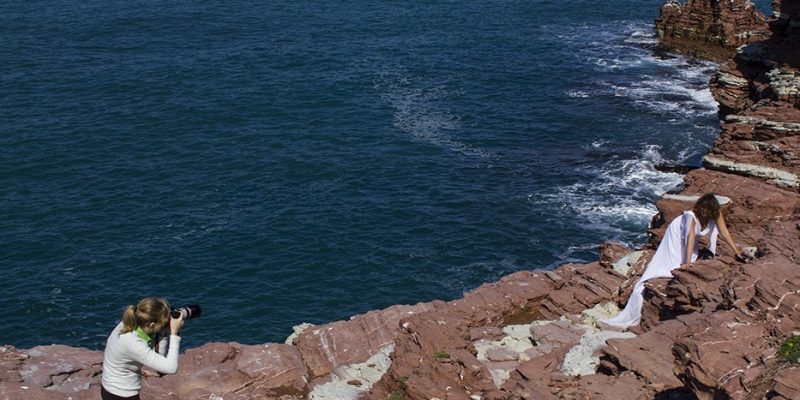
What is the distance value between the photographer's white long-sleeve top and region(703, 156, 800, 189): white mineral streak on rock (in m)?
34.9

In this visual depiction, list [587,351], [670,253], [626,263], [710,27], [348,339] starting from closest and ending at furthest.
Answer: [587,351]
[670,253]
[348,339]
[626,263]
[710,27]

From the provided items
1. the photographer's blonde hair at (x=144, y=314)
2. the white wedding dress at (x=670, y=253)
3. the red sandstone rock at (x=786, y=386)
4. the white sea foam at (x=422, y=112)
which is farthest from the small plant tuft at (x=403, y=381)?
the white sea foam at (x=422, y=112)

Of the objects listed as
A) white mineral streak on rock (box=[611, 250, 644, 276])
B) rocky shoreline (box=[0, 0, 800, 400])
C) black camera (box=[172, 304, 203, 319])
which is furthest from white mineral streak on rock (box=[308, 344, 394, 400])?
white mineral streak on rock (box=[611, 250, 644, 276])

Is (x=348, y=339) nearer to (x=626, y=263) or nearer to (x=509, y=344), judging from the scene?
(x=509, y=344)

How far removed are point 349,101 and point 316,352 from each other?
6076 centimetres

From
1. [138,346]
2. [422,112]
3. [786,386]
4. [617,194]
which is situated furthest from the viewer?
[422,112]

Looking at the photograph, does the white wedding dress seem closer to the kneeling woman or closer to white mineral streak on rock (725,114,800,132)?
the kneeling woman

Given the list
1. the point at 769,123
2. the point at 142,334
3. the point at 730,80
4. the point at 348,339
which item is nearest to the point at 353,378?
the point at 348,339

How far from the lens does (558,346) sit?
30.0m

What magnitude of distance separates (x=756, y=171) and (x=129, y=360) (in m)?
38.0

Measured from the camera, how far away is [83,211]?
218 feet

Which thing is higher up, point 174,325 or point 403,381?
point 174,325

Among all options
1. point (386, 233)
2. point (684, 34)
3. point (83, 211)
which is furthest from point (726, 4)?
point (83, 211)

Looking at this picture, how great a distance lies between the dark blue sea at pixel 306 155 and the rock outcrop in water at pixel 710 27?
12.5 ft
